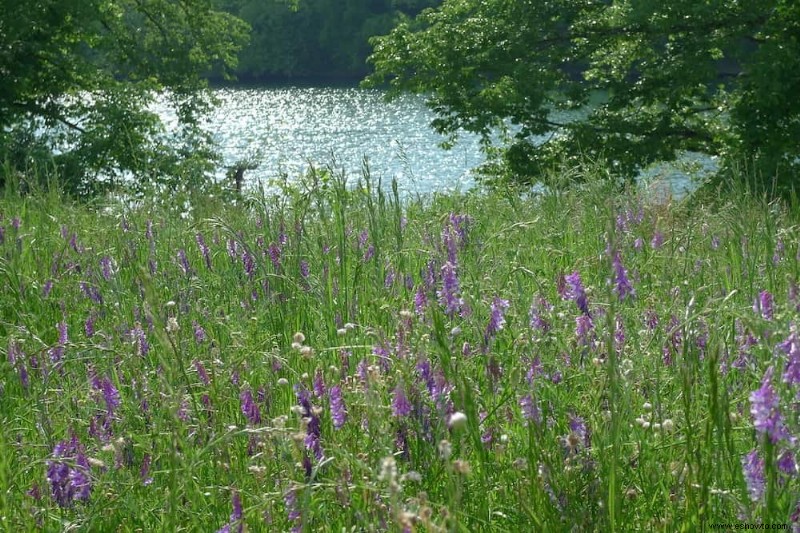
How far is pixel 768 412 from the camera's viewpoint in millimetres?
1314

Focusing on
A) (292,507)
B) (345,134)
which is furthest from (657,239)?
(345,134)

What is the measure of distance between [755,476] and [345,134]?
119 feet

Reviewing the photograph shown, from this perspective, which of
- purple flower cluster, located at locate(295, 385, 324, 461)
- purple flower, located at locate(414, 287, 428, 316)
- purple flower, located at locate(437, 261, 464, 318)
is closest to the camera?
purple flower cluster, located at locate(295, 385, 324, 461)

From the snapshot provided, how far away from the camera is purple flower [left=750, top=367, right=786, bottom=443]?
1.31m

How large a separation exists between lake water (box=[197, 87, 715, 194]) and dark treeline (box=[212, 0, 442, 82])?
8537 mm

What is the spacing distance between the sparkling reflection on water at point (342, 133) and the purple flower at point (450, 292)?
695 inches

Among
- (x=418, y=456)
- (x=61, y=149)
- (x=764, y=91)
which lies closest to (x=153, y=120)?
(x=61, y=149)

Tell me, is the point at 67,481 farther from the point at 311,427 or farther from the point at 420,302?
the point at 420,302

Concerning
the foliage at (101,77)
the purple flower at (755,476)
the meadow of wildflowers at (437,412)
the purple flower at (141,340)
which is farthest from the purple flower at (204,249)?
the foliage at (101,77)

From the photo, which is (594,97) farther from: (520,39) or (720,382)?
(720,382)

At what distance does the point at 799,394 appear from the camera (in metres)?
1.40

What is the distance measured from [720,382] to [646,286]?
4.19ft

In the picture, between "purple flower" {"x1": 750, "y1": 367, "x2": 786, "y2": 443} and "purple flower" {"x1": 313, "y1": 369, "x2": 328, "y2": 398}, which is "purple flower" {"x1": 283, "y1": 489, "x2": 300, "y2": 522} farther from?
"purple flower" {"x1": 750, "y1": 367, "x2": 786, "y2": 443}

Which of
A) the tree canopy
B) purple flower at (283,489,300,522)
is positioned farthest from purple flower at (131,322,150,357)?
the tree canopy
